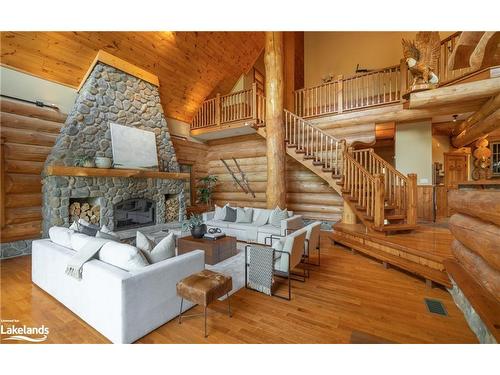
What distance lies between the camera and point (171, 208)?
662 centimetres

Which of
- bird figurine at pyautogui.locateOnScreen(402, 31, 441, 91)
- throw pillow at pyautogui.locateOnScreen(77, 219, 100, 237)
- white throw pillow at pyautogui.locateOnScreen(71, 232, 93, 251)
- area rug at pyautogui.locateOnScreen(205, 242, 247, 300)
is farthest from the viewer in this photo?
bird figurine at pyautogui.locateOnScreen(402, 31, 441, 91)

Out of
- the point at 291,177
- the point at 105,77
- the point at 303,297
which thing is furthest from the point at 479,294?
the point at 105,77

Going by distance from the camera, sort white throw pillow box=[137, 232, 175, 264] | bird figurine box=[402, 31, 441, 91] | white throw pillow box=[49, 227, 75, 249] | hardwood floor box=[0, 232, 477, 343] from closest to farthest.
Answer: hardwood floor box=[0, 232, 477, 343] → white throw pillow box=[137, 232, 175, 264] → white throw pillow box=[49, 227, 75, 249] → bird figurine box=[402, 31, 441, 91]

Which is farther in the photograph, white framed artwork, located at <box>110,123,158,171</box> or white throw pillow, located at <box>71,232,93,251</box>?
white framed artwork, located at <box>110,123,158,171</box>

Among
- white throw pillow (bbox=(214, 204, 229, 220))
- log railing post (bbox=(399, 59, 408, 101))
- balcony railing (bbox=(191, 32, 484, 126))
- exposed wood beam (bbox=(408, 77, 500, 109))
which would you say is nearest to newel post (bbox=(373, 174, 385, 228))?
exposed wood beam (bbox=(408, 77, 500, 109))

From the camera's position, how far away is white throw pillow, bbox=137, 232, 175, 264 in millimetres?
2168

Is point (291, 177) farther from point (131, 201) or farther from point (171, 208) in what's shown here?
point (131, 201)

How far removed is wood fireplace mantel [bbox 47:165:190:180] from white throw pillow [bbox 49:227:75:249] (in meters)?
1.95

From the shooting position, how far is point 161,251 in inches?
87.5

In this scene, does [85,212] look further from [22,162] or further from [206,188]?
[206,188]

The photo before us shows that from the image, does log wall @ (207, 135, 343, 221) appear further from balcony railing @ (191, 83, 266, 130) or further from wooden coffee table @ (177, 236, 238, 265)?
wooden coffee table @ (177, 236, 238, 265)

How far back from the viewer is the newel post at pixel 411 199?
13.2 feet

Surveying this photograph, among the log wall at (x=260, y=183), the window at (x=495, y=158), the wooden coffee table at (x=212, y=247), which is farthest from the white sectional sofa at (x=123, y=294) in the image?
the window at (x=495, y=158)

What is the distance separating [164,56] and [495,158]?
10.4 metres
